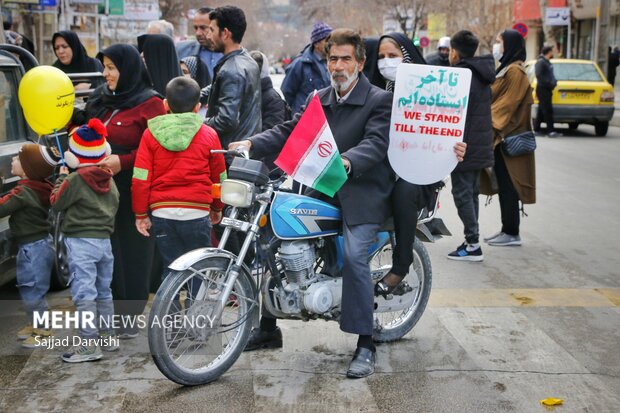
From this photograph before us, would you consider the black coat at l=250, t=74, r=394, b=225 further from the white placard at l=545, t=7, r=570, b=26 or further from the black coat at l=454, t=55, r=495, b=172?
the white placard at l=545, t=7, r=570, b=26

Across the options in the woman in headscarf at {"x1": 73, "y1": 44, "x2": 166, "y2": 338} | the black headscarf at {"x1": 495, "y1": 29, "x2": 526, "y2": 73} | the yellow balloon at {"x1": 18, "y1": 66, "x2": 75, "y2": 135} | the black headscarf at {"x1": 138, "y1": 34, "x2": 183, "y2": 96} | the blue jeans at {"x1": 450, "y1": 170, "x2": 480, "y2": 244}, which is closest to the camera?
the yellow balloon at {"x1": 18, "y1": 66, "x2": 75, "y2": 135}

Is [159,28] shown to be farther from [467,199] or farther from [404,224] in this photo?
[404,224]

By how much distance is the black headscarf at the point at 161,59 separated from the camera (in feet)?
20.9

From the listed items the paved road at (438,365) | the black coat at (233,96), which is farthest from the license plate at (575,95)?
the black coat at (233,96)

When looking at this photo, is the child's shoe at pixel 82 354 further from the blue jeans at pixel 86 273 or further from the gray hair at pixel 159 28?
the gray hair at pixel 159 28

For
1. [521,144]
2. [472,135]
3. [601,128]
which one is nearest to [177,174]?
[472,135]

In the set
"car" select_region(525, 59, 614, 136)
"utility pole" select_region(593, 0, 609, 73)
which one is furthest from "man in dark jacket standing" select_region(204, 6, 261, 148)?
"utility pole" select_region(593, 0, 609, 73)

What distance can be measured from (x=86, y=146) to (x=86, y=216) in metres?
0.40

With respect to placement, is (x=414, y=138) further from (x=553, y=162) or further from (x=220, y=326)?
(x=553, y=162)

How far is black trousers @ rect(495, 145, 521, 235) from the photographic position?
8570 mm

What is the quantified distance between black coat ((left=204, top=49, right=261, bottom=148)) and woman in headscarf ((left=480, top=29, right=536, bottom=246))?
300 centimetres

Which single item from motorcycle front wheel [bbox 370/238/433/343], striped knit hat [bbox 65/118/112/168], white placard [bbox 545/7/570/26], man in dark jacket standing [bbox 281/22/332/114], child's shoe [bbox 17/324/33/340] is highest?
white placard [bbox 545/7/570/26]

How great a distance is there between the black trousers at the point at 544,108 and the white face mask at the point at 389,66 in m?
13.9

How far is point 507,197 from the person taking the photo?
858 cm
